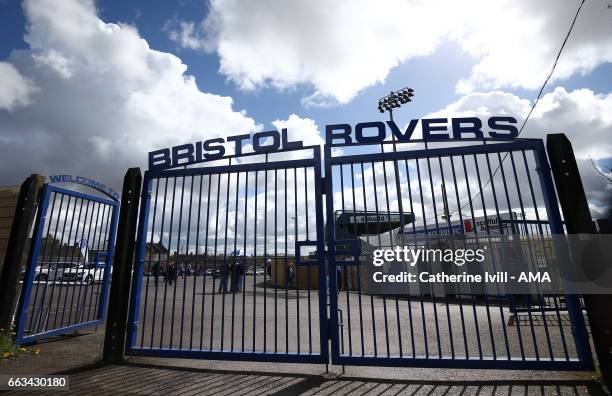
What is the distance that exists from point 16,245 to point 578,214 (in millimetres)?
8196

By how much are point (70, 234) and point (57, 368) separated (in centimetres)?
260

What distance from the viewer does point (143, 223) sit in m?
5.46

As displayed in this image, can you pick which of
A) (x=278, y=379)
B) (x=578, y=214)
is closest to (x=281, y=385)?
(x=278, y=379)

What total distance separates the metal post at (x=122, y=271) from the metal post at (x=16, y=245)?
1.65 m

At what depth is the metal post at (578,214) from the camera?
12.2ft

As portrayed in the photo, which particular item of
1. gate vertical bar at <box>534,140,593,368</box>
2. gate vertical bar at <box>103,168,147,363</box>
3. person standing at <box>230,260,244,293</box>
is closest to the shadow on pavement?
gate vertical bar at <box>534,140,593,368</box>

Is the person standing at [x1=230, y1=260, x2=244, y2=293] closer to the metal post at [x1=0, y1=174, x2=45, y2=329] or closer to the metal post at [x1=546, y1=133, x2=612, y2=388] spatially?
the metal post at [x1=0, y1=174, x2=45, y2=329]

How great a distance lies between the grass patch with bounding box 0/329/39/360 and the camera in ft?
15.8

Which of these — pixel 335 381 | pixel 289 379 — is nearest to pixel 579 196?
pixel 335 381

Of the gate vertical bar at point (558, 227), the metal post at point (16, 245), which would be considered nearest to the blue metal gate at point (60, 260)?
the metal post at point (16, 245)

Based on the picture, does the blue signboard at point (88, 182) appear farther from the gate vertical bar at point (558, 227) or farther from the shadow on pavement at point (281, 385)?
the gate vertical bar at point (558, 227)

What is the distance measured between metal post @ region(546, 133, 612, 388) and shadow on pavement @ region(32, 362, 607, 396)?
0.41 meters

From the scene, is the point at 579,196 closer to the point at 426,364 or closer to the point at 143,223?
the point at 426,364

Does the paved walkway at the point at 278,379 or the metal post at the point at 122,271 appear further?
the metal post at the point at 122,271
